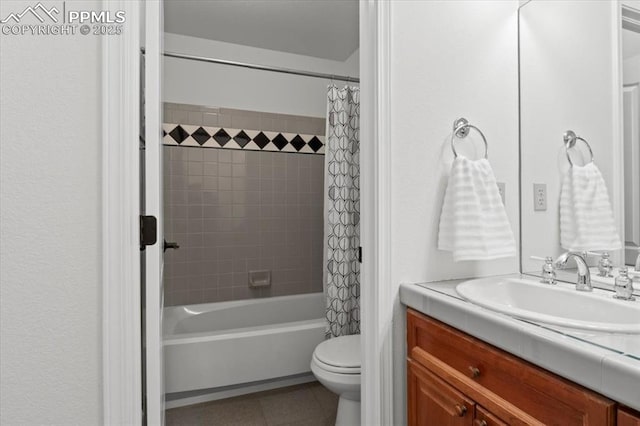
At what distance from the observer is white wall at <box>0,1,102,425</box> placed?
852 mm

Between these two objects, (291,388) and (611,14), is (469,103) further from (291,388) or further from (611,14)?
(291,388)

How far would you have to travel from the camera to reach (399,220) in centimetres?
121

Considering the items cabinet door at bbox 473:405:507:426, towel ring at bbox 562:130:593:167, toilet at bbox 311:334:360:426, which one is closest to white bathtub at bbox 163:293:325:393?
toilet at bbox 311:334:360:426

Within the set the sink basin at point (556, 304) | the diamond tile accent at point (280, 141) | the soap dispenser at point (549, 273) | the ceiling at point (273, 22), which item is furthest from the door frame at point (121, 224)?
the diamond tile accent at point (280, 141)

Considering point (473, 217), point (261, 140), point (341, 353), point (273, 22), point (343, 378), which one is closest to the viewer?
point (473, 217)

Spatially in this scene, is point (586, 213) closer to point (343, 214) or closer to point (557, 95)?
point (557, 95)

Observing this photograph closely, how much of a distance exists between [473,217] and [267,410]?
1.61 m

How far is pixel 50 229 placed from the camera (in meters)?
0.88

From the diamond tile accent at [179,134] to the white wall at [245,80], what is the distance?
0.23 metres

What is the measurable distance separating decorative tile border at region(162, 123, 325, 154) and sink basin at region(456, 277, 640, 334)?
208 centimetres

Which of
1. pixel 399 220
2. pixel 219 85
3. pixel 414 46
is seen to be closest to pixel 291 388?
pixel 399 220

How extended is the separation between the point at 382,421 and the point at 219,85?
255 centimetres

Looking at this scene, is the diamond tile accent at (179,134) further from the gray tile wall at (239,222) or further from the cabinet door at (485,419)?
the cabinet door at (485,419)

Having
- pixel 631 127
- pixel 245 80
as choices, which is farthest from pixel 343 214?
pixel 245 80
